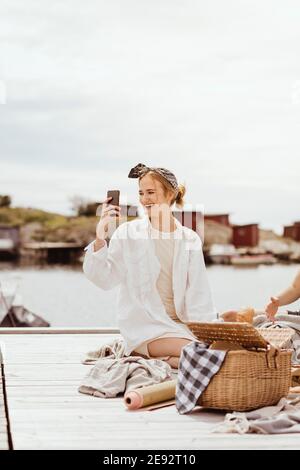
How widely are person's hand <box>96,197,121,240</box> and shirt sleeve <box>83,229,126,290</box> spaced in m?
0.10

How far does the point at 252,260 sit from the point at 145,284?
81.7 feet

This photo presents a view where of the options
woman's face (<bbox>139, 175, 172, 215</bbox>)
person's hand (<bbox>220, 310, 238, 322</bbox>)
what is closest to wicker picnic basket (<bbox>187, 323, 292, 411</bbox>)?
person's hand (<bbox>220, 310, 238, 322</bbox>)

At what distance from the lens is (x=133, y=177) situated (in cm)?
538

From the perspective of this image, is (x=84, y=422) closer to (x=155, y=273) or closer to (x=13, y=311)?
(x=155, y=273)

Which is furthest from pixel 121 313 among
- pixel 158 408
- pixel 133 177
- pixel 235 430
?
pixel 235 430

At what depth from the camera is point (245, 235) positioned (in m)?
26.6

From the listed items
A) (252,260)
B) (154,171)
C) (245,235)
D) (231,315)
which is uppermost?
(154,171)

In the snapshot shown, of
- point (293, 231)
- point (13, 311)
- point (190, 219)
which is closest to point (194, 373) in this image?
point (190, 219)

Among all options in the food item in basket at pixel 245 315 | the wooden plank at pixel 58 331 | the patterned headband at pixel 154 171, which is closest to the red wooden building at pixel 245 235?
the wooden plank at pixel 58 331

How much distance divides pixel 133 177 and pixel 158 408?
5.55 ft

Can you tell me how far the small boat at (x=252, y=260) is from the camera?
2830 cm

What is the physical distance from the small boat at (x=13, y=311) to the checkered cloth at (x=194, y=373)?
9.39 m

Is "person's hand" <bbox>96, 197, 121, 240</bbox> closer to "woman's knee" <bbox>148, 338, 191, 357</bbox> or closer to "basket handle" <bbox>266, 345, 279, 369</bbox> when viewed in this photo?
"woman's knee" <bbox>148, 338, 191, 357</bbox>

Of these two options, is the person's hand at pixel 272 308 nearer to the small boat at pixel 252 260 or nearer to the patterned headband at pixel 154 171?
the patterned headband at pixel 154 171
